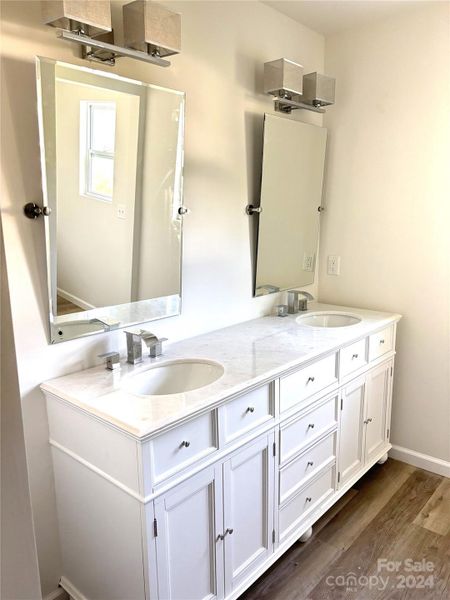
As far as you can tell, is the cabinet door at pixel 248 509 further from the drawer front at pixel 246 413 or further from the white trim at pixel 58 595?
the white trim at pixel 58 595

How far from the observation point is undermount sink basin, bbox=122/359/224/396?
1.68 m

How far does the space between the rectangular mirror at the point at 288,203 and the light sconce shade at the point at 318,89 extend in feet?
0.44

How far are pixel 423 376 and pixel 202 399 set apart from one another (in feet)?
5.37

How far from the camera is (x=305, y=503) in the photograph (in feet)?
6.44

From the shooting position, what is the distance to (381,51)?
2.44 metres

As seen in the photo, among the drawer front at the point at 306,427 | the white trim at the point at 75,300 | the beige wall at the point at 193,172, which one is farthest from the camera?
the drawer front at the point at 306,427

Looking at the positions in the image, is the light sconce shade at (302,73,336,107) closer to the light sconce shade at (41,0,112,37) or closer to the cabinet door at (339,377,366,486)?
the light sconce shade at (41,0,112,37)

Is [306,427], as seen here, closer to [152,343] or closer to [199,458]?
[199,458]

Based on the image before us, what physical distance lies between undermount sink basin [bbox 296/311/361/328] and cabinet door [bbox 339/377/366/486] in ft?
1.27

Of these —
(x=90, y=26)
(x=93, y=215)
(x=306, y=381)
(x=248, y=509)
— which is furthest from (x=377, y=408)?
(x=90, y=26)

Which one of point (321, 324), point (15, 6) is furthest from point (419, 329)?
point (15, 6)

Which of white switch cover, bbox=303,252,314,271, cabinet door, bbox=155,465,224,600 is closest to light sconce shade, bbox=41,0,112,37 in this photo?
cabinet door, bbox=155,465,224,600

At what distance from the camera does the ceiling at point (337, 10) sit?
222 cm

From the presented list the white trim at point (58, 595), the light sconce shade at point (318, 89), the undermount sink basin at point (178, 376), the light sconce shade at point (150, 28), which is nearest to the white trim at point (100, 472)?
the undermount sink basin at point (178, 376)
